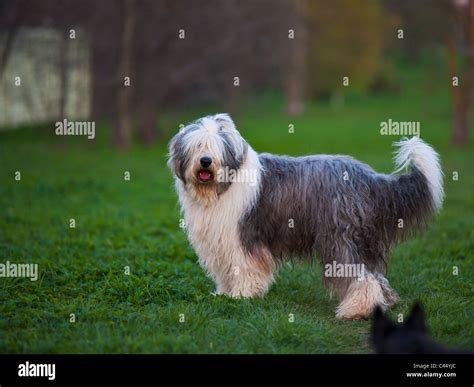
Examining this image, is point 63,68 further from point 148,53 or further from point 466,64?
point 466,64

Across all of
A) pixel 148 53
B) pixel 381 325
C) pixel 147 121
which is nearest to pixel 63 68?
pixel 148 53

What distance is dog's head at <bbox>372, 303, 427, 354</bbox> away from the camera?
4410 mm

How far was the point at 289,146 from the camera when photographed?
2134 centimetres

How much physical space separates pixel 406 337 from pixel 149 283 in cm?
311

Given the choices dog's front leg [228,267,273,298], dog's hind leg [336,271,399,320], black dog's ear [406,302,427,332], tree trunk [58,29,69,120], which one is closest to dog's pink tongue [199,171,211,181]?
dog's front leg [228,267,273,298]

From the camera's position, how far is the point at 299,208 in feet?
20.9

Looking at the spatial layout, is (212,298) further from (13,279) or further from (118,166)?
(118,166)

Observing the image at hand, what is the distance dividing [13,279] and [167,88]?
50.0 ft

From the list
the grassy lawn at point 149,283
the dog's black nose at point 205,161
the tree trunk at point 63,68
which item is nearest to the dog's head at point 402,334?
the grassy lawn at point 149,283

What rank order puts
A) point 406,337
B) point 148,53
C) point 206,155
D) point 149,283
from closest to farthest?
point 406,337, point 206,155, point 149,283, point 148,53

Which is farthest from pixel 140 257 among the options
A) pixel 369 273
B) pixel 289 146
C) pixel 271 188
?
pixel 289 146

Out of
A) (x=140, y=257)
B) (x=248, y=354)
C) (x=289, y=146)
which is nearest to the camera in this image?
(x=248, y=354)

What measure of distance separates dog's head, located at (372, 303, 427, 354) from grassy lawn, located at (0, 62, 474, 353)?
0.91 meters

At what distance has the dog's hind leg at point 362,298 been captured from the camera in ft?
20.0
